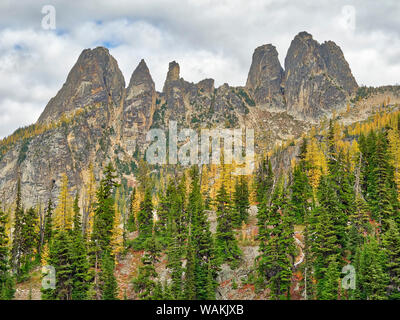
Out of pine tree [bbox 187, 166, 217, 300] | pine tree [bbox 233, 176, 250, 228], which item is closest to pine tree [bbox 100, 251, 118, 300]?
pine tree [bbox 187, 166, 217, 300]

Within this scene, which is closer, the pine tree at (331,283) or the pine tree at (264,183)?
the pine tree at (331,283)

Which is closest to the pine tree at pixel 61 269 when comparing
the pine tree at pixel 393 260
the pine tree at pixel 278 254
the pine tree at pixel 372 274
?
the pine tree at pixel 278 254

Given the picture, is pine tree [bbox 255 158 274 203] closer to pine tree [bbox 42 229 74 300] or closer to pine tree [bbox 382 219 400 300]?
pine tree [bbox 382 219 400 300]

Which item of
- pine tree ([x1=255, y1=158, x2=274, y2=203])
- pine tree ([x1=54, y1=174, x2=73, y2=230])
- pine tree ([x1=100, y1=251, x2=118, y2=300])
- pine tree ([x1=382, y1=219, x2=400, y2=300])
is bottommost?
pine tree ([x1=100, y1=251, x2=118, y2=300])

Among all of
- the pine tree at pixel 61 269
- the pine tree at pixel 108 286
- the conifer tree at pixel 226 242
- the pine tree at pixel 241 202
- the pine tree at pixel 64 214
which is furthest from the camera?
the pine tree at pixel 241 202

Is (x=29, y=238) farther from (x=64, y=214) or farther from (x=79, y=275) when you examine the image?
(x=79, y=275)

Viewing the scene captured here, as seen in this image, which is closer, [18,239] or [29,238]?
[18,239]

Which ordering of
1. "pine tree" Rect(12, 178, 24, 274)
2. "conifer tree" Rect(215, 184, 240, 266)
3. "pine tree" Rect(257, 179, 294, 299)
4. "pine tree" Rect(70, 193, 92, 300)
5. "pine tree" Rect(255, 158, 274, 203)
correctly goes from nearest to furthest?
1. "pine tree" Rect(70, 193, 92, 300)
2. "pine tree" Rect(257, 179, 294, 299)
3. "conifer tree" Rect(215, 184, 240, 266)
4. "pine tree" Rect(12, 178, 24, 274)
5. "pine tree" Rect(255, 158, 274, 203)

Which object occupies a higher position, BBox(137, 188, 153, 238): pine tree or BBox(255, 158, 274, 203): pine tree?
BBox(255, 158, 274, 203): pine tree

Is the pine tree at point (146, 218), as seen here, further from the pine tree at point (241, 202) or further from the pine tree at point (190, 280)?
the pine tree at point (190, 280)

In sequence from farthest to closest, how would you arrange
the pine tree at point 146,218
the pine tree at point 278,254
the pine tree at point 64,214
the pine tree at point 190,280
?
the pine tree at point 146,218
the pine tree at point 64,214
the pine tree at point 278,254
the pine tree at point 190,280

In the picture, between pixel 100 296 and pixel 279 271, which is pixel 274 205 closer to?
pixel 279 271

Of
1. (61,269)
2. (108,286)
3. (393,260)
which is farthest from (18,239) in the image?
(393,260)

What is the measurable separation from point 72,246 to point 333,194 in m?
34.8
